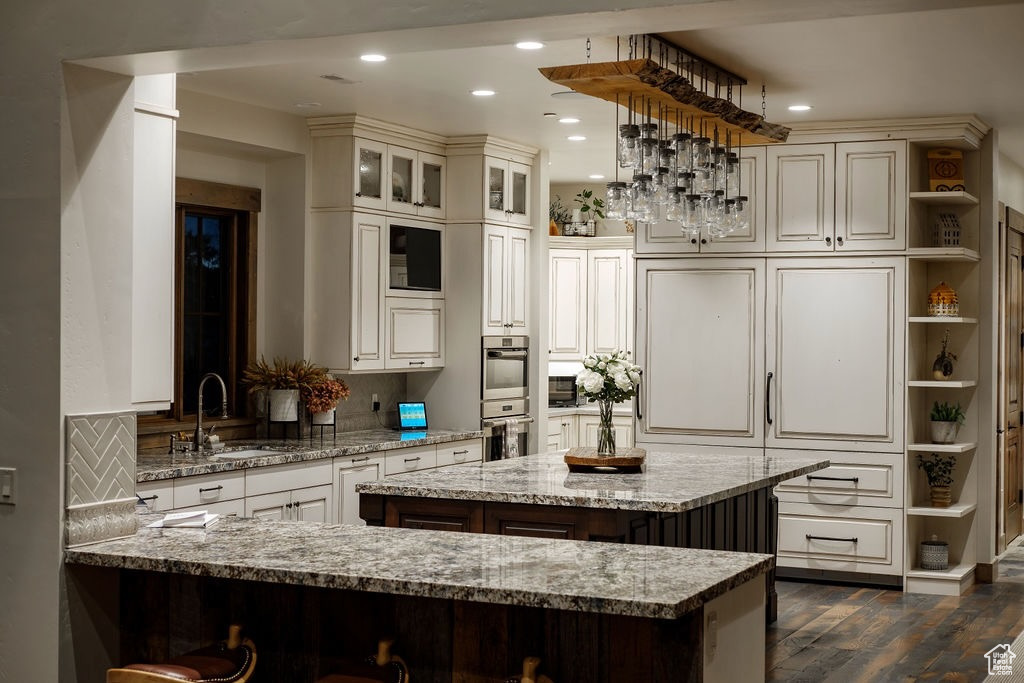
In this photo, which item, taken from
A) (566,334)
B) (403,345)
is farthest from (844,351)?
(566,334)

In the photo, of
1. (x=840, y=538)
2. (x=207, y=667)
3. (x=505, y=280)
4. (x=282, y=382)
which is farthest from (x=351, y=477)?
(x=207, y=667)

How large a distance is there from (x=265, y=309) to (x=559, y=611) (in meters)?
4.52

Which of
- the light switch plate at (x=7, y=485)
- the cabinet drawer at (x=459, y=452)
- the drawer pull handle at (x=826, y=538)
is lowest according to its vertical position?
the drawer pull handle at (x=826, y=538)

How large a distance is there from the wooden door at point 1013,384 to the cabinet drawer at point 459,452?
3605 mm

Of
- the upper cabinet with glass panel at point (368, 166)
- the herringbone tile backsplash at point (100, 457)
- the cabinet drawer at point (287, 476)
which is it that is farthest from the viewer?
the upper cabinet with glass panel at point (368, 166)

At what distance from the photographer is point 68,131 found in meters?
3.09

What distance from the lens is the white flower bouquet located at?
502 cm

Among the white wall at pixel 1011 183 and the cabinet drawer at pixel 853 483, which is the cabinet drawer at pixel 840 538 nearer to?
the cabinet drawer at pixel 853 483

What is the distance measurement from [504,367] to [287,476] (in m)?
2.22

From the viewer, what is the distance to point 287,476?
5.86 meters

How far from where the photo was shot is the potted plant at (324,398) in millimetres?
6488

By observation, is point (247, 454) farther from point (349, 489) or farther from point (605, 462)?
point (605, 462)

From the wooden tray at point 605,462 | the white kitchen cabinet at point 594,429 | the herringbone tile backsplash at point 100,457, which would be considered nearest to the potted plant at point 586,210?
the white kitchen cabinet at point 594,429

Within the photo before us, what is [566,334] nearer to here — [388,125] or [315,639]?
[388,125]
